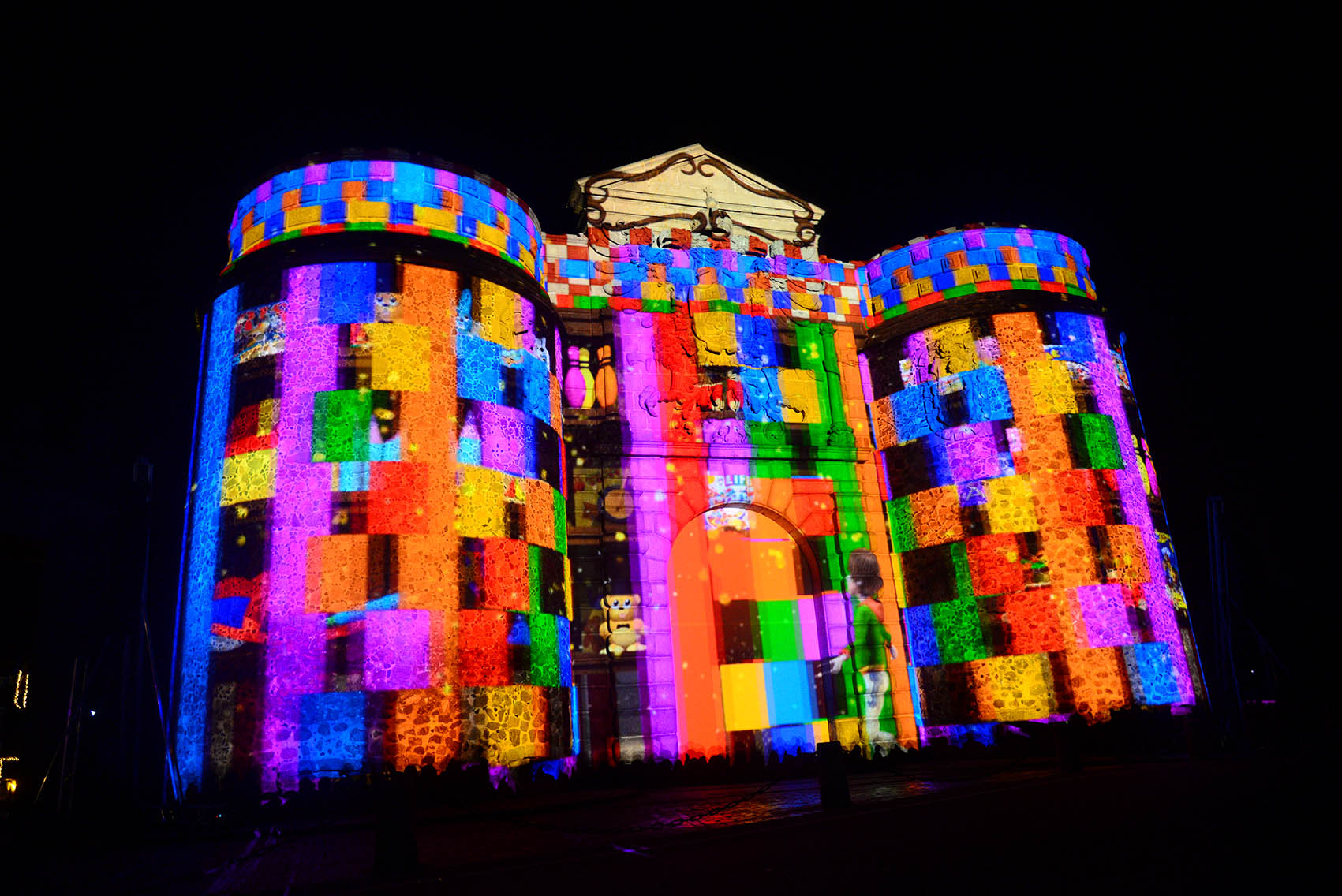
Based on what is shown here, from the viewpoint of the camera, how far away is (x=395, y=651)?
14.4 meters

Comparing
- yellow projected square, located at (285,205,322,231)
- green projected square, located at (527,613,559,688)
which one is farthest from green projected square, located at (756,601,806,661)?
yellow projected square, located at (285,205,322,231)

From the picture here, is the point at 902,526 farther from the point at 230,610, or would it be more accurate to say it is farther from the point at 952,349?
the point at 230,610

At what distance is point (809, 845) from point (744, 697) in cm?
1143

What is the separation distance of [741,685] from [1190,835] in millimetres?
12834

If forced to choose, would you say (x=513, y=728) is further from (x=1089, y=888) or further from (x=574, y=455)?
(x=1089, y=888)

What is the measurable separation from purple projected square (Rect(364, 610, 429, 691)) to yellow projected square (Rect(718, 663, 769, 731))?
24.4 ft

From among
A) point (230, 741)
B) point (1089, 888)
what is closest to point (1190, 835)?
point (1089, 888)

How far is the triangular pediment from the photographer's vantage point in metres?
22.1

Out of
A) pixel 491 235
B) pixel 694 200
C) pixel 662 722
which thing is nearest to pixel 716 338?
pixel 694 200

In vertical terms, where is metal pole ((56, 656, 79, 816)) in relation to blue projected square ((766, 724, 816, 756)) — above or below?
above

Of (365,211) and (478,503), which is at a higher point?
(365,211)

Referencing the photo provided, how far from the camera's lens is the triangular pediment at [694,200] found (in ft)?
72.4

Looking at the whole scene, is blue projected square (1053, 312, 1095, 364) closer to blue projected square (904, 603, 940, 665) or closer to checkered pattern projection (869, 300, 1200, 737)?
checkered pattern projection (869, 300, 1200, 737)

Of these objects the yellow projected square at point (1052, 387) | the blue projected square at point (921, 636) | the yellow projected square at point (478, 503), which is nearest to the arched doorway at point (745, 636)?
the blue projected square at point (921, 636)
